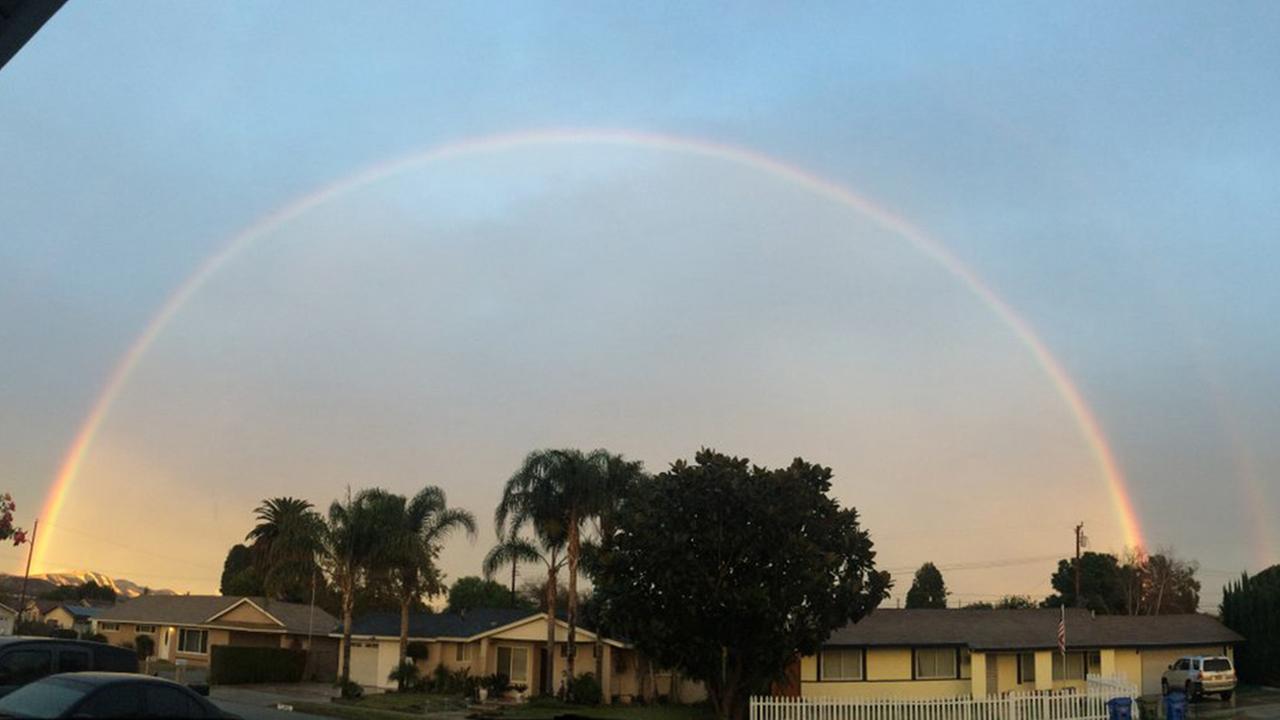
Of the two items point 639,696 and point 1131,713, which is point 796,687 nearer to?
point 639,696

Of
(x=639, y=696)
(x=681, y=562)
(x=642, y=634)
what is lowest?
(x=639, y=696)

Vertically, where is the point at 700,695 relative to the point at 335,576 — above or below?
below

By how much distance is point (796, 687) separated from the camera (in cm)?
4534

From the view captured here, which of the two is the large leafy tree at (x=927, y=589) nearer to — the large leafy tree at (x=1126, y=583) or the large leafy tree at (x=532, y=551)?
the large leafy tree at (x=1126, y=583)

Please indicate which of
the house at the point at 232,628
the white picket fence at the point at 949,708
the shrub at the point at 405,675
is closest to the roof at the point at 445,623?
the shrub at the point at 405,675

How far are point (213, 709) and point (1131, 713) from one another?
30694mm

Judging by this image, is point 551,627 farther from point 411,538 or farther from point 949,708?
point 949,708

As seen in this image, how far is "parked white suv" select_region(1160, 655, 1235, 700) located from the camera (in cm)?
4781

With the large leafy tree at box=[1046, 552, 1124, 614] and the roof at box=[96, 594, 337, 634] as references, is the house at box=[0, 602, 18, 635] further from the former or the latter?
the large leafy tree at box=[1046, 552, 1124, 614]

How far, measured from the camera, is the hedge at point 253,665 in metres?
57.2

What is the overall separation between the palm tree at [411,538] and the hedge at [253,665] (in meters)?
10.1

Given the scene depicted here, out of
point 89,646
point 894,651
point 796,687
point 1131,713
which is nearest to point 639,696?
point 796,687

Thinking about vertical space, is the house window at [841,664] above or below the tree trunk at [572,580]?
below

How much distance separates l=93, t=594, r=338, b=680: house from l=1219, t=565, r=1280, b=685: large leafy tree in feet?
161
